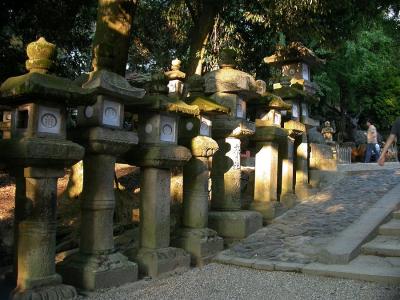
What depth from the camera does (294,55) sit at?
36.5 ft

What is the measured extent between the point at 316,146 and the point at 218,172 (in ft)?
14.2

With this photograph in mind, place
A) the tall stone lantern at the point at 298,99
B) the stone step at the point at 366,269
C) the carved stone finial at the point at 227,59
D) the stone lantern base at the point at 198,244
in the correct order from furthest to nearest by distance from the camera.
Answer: the tall stone lantern at the point at 298,99 < the carved stone finial at the point at 227,59 < the stone lantern base at the point at 198,244 < the stone step at the point at 366,269

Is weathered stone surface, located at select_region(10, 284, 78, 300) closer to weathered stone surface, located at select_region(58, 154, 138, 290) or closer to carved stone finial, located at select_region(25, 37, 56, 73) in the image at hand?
weathered stone surface, located at select_region(58, 154, 138, 290)

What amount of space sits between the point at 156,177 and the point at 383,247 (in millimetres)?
3091

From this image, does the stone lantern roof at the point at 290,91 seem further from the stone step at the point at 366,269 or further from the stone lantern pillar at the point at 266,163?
the stone step at the point at 366,269

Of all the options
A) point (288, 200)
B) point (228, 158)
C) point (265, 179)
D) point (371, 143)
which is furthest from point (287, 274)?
point (371, 143)

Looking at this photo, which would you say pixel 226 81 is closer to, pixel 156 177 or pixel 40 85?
pixel 156 177

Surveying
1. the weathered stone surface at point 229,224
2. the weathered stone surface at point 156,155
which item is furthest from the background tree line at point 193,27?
the weathered stone surface at point 229,224

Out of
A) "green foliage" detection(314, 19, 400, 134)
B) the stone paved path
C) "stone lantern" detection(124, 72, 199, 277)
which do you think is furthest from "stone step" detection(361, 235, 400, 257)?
"green foliage" detection(314, 19, 400, 134)

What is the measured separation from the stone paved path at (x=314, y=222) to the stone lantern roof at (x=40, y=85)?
134 inches

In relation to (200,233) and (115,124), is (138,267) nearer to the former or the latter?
(200,233)

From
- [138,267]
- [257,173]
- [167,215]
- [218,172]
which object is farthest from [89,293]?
[257,173]

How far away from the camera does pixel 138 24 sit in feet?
45.9

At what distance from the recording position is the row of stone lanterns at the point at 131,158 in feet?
14.6
